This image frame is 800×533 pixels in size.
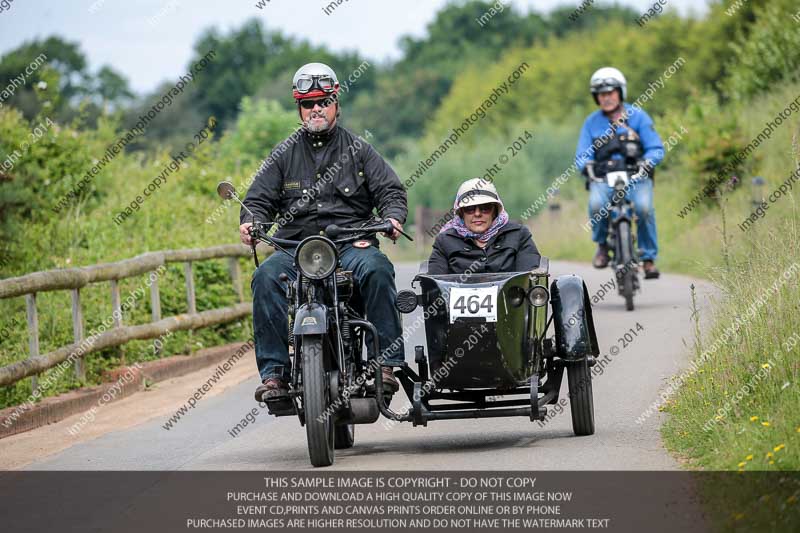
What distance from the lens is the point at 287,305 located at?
30.1ft

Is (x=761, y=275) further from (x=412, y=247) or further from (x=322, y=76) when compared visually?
(x=412, y=247)

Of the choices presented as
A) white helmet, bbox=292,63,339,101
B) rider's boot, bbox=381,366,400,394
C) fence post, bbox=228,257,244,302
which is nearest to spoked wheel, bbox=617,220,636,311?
fence post, bbox=228,257,244,302

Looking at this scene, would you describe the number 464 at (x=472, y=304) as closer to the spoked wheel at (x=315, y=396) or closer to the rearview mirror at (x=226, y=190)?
the spoked wheel at (x=315, y=396)

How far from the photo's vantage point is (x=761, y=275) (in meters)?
10.5

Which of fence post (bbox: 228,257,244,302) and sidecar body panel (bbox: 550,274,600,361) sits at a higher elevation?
fence post (bbox: 228,257,244,302)

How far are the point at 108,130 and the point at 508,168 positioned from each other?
2259cm

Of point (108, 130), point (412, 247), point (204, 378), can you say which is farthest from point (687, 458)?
point (412, 247)

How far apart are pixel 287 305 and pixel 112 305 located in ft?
19.1

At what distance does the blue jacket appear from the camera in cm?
1661

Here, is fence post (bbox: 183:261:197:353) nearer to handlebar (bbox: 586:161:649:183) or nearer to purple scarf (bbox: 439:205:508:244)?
handlebar (bbox: 586:161:649:183)

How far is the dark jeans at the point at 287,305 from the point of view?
355 inches

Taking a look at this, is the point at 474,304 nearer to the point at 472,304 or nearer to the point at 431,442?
the point at 472,304

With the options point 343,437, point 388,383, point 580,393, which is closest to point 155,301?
point 343,437

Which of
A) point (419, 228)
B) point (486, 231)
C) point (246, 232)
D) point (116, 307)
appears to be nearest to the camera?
point (246, 232)
